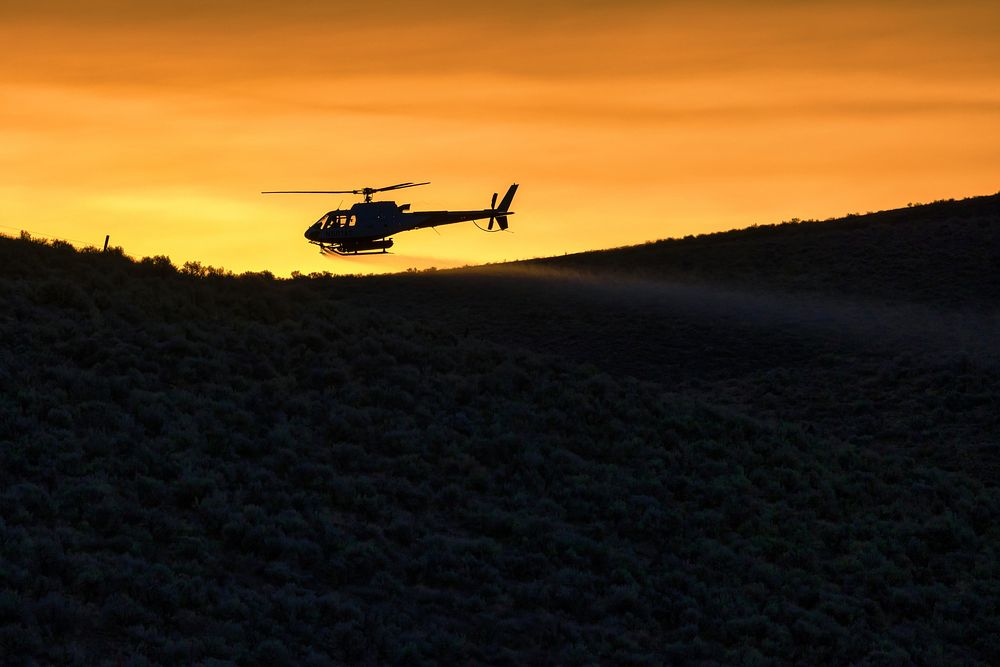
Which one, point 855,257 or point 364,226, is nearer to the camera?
point 364,226

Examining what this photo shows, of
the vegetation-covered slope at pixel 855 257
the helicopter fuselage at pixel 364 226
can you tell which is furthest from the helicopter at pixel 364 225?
the vegetation-covered slope at pixel 855 257

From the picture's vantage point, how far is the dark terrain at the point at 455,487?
19.6 metres

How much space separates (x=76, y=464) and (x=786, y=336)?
31605 mm

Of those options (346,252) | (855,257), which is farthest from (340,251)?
(855,257)

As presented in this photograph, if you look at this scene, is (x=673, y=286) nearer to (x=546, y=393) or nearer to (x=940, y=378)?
(x=940, y=378)

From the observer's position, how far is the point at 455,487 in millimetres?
26375

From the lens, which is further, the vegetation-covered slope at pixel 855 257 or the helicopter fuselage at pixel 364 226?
the vegetation-covered slope at pixel 855 257

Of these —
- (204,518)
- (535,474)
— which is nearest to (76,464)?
(204,518)

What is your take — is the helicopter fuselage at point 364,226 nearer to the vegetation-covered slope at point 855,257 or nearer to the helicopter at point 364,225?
the helicopter at point 364,225

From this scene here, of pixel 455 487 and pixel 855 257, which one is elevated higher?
pixel 855 257

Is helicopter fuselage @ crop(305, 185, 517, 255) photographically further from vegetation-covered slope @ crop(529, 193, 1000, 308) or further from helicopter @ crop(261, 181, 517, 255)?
vegetation-covered slope @ crop(529, 193, 1000, 308)

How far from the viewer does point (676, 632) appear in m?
21.6

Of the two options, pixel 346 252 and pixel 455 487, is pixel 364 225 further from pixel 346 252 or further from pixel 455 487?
pixel 455 487

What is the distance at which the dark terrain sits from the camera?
19.6m
